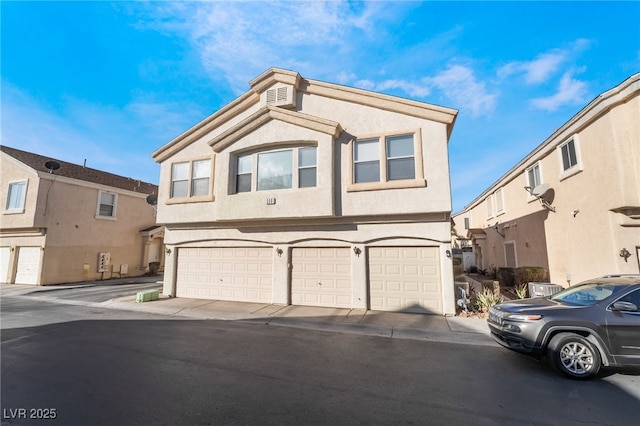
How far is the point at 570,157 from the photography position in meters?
12.1

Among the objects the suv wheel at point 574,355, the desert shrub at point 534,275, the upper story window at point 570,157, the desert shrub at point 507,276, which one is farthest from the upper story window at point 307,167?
the desert shrub at point 507,276

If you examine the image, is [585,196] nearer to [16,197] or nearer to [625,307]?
[625,307]

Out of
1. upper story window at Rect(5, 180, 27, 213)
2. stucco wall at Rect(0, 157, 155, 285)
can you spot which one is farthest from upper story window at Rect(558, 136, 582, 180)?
upper story window at Rect(5, 180, 27, 213)

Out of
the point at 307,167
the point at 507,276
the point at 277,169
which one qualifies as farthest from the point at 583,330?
the point at 507,276

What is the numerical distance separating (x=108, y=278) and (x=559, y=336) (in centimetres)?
2495

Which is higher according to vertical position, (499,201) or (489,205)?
(489,205)

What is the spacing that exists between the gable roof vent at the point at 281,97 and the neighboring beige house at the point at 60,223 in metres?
15.6

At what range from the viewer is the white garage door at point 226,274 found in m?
12.4

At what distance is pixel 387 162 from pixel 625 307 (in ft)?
24.0

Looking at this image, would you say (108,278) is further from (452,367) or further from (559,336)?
(559,336)

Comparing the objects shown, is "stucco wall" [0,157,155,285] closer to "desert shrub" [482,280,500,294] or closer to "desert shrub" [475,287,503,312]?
"desert shrub" [475,287,503,312]

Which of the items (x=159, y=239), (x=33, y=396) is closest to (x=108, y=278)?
(x=159, y=239)

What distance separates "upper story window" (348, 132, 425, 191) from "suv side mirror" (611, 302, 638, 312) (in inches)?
232

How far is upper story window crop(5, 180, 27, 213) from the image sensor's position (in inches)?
736
